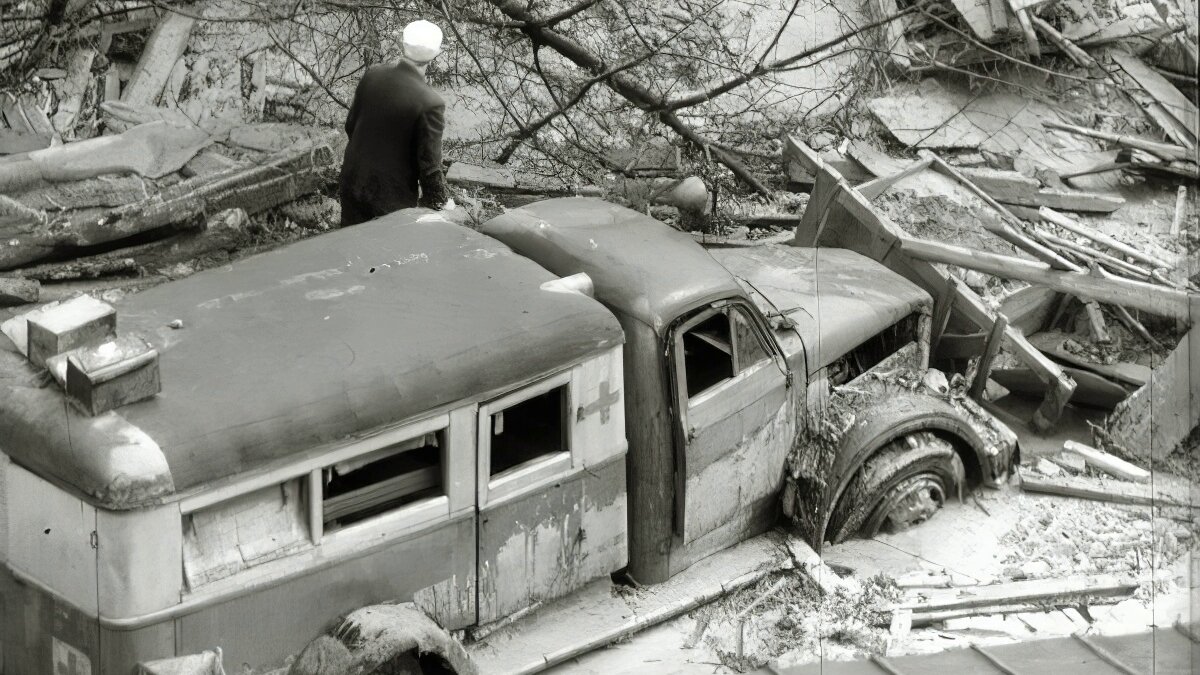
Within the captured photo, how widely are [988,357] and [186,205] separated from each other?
4529 mm

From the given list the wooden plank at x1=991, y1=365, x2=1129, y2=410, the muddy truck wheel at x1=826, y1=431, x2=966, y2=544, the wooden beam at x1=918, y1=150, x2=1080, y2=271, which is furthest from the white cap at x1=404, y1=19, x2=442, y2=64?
the wooden plank at x1=991, y1=365, x2=1129, y2=410

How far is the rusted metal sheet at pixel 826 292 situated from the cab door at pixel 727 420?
0.31 m

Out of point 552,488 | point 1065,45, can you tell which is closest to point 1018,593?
point 552,488

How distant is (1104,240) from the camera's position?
28.7ft

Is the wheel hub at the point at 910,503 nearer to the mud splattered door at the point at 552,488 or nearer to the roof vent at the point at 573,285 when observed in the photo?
the mud splattered door at the point at 552,488

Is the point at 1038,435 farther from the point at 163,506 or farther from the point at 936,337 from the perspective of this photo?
the point at 163,506

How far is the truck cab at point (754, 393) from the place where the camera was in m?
5.60

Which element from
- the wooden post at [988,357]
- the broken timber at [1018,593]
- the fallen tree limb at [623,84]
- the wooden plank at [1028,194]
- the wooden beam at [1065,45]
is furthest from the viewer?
the wooden beam at [1065,45]

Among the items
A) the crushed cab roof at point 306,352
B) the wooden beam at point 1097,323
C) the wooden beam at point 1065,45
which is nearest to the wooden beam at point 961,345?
the wooden beam at point 1097,323

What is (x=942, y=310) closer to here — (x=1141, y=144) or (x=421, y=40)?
(x=421, y=40)

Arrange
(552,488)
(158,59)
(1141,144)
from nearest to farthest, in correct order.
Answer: (552,488) < (158,59) < (1141,144)

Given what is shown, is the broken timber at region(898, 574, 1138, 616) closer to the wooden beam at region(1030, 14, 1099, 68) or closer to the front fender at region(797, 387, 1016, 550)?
the front fender at region(797, 387, 1016, 550)

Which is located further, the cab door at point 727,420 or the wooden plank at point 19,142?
the wooden plank at point 19,142

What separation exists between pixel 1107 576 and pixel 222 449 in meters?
4.16
